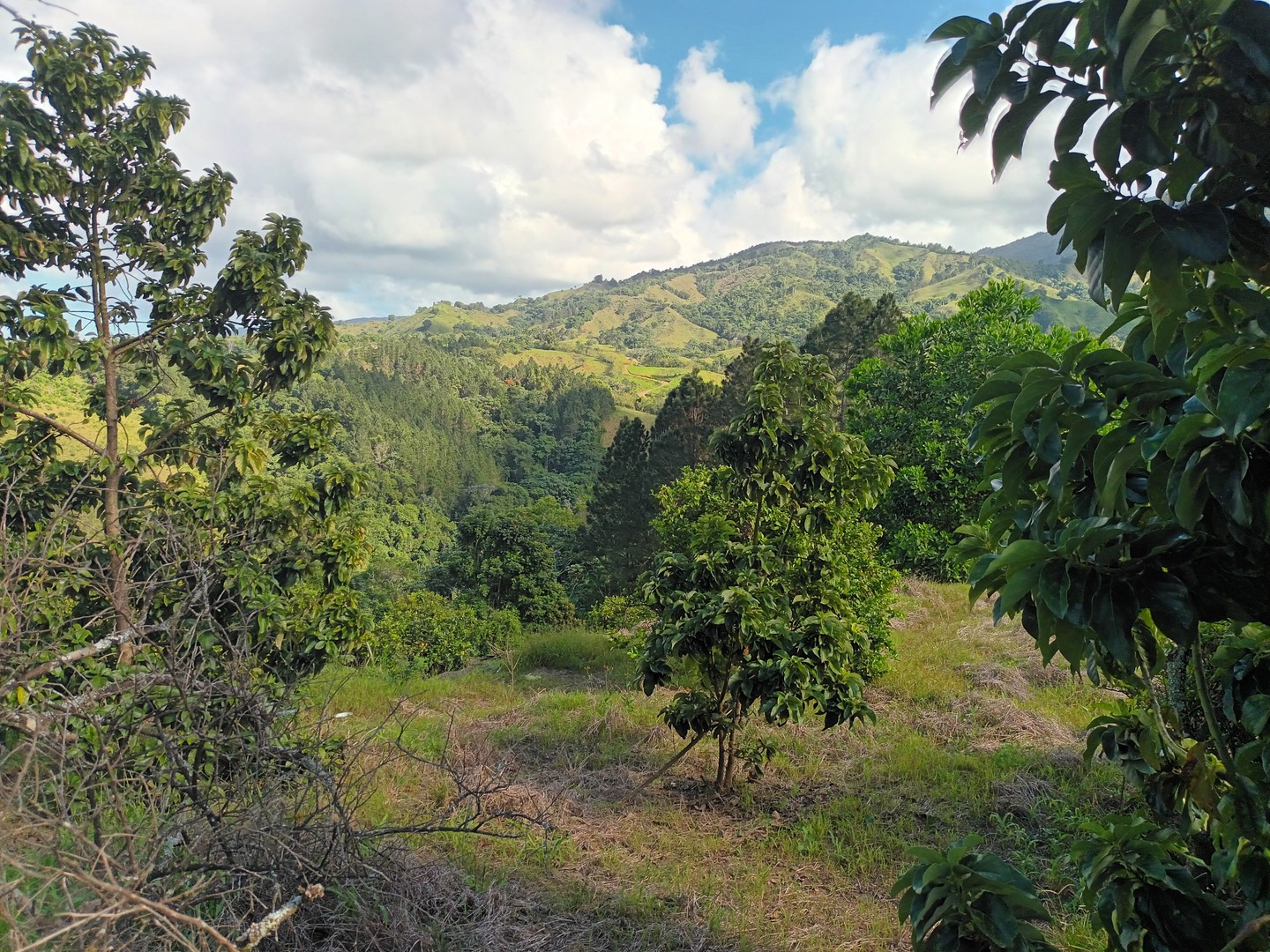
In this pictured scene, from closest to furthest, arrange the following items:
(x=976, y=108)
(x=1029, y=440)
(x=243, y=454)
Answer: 1. (x=976, y=108)
2. (x=1029, y=440)
3. (x=243, y=454)

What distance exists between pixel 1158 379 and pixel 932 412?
1667 cm

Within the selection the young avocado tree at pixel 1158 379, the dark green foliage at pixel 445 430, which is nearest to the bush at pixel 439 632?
the young avocado tree at pixel 1158 379

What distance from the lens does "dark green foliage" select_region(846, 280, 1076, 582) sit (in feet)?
51.2

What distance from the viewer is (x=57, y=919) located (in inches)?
94.0

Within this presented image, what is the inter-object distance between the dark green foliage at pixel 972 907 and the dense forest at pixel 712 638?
0.01 m

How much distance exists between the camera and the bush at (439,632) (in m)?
17.7

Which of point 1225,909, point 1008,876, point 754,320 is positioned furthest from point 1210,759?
point 754,320

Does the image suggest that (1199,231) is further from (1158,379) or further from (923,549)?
(923,549)

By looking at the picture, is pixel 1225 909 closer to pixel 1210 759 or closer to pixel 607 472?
pixel 1210 759

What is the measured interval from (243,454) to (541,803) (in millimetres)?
3616

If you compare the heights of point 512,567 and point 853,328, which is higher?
point 853,328

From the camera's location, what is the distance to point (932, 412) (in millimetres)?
16672

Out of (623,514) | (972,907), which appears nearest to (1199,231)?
(972,907)

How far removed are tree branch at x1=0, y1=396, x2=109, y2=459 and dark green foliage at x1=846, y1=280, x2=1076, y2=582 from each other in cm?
1419
